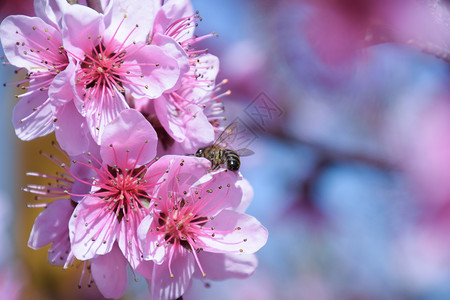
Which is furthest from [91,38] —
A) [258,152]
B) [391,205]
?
[258,152]

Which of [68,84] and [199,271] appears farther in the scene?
[199,271]

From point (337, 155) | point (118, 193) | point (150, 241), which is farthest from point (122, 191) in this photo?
point (337, 155)

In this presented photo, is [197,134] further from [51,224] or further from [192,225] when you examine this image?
[51,224]

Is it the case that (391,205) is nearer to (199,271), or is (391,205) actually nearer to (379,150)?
(379,150)

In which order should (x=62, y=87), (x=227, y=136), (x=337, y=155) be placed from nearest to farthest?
(x=62, y=87)
(x=227, y=136)
(x=337, y=155)

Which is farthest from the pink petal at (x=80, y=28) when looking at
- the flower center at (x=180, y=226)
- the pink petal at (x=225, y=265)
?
the pink petal at (x=225, y=265)

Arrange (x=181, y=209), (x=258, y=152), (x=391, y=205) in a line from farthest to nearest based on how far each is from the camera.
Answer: (x=258, y=152) → (x=391, y=205) → (x=181, y=209)

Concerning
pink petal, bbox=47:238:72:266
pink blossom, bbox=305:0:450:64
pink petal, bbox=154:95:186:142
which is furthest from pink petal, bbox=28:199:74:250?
pink blossom, bbox=305:0:450:64

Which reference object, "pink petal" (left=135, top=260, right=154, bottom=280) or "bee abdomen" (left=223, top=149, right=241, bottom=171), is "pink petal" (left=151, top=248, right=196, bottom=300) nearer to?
"pink petal" (left=135, top=260, right=154, bottom=280)
